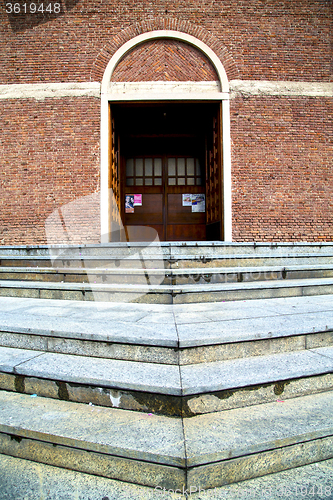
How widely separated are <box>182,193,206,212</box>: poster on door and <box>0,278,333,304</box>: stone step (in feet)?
17.6

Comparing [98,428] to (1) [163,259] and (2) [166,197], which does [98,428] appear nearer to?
(1) [163,259]

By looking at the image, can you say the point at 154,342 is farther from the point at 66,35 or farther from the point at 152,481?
the point at 66,35

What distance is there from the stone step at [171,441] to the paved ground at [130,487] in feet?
0.12

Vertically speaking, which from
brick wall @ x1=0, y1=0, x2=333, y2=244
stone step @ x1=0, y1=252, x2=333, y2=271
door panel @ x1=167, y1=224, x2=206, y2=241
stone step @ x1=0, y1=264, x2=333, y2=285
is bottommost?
stone step @ x1=0, y1=264, x2=333, y2=285

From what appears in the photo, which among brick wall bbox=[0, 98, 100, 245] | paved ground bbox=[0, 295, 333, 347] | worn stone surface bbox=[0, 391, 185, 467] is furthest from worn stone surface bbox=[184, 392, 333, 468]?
brick wall bbox=[0, 98, 100, 245]

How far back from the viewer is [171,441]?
149 cm

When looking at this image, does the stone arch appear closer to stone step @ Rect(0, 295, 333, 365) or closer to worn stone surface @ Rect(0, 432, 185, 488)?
stone step @ Rect(0, 295, 333, 365)

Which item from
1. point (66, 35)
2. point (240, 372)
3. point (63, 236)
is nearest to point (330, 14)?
point (66, 35)

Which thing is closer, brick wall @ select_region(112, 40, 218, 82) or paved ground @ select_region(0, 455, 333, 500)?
paved ground @ select_region(0, 455, 333, 500)

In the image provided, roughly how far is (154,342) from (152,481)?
→ 0.81 metres

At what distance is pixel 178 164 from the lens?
9.24 metres

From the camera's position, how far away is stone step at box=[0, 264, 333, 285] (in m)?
4.02

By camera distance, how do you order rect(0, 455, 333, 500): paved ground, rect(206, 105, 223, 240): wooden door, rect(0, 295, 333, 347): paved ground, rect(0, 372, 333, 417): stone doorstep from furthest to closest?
rect(206, 105, 223, 240): wooden door < rect(0, 295, 333, 347): paved ground < rect(0, 372, 333, 417): stone doorstep < rect(0, 455, 333, 500): paved ground

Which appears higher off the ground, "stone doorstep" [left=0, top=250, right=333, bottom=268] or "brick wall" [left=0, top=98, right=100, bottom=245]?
"brick wall" [left=0, top=98, right=100, bottom=245]
